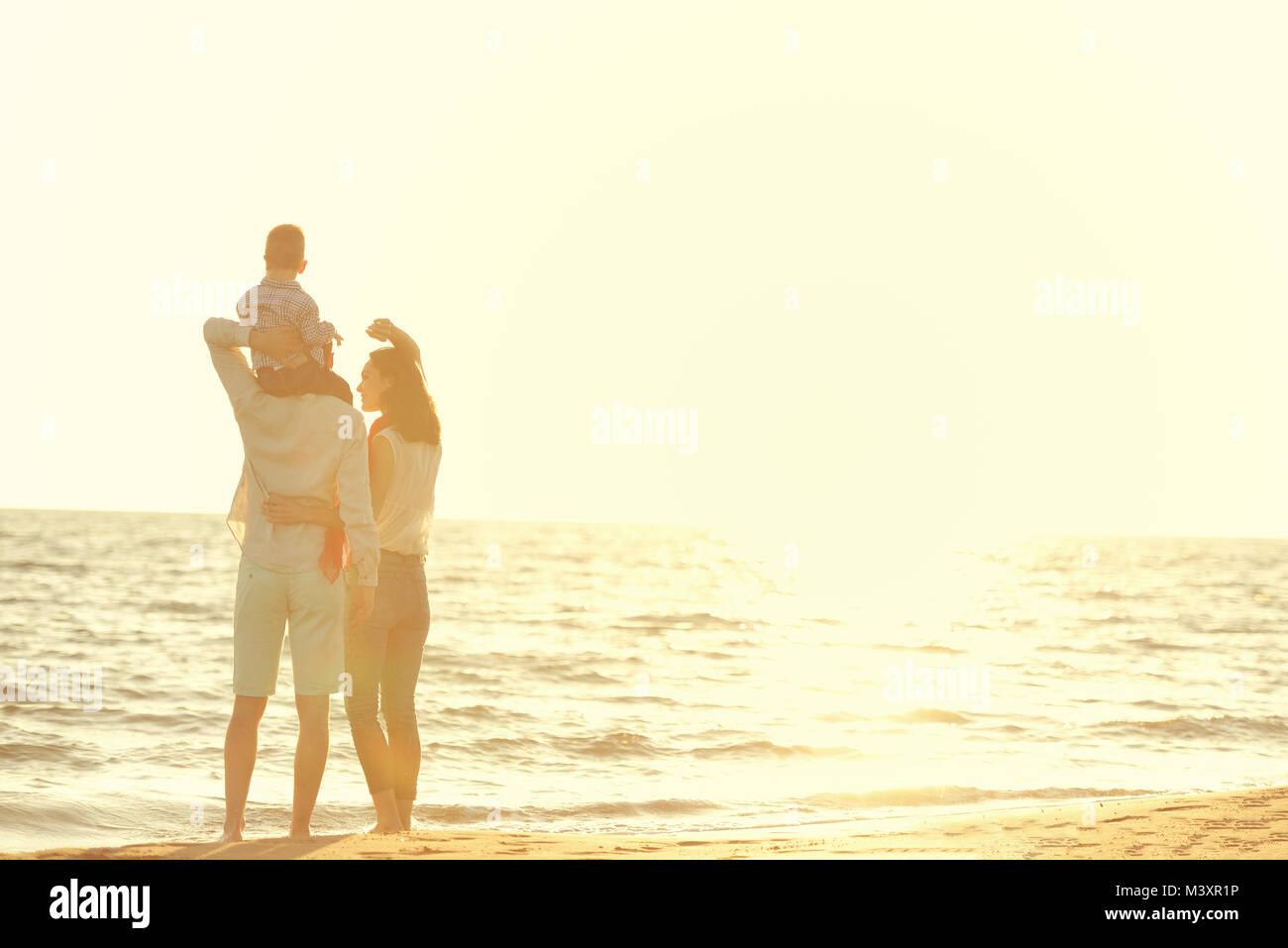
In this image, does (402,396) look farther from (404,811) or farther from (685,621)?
(685,621)

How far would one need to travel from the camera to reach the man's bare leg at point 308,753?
4.83 m

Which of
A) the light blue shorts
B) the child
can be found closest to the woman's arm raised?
the child

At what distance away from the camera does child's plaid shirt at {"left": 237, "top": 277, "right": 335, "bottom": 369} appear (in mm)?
4672

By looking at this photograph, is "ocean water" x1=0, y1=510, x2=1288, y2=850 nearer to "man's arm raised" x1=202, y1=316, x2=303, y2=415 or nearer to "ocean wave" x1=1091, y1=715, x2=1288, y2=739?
"ocean wave" x1=1091, y1=715, x2=1288, y2=739

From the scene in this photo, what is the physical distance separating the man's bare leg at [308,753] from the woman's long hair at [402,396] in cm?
122

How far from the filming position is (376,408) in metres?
5.59

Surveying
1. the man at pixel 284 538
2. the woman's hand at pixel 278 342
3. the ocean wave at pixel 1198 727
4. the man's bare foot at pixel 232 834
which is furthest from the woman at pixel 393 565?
the ocean wave at pixel 1198 727

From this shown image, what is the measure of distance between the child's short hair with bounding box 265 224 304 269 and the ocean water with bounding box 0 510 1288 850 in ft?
12.7

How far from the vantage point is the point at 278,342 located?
4.66 meters

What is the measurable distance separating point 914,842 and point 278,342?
12.1 ft

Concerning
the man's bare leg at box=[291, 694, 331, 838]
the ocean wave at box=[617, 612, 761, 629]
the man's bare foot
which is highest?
the man's bare leg at box=[291, 694, 331, 838]

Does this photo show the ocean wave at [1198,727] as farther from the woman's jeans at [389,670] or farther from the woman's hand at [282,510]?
the woman's hand at [282,510]

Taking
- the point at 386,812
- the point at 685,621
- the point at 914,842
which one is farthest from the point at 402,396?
the point at 685,621
